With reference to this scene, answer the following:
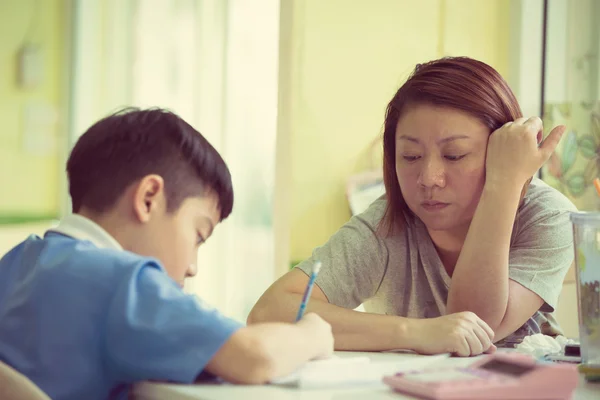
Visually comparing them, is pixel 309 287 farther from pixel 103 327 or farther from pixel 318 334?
pixel 103 327

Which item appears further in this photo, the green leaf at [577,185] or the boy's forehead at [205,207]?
the green leaf at [577,185]

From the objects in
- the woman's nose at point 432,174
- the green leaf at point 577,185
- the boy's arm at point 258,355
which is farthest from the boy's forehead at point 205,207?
the green leaf at point 577,185

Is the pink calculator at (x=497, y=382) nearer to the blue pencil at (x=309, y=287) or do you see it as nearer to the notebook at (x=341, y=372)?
the notebook at (x=341, y=372)

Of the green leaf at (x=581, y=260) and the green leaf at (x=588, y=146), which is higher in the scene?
the green leaf at (x=588, y=146)

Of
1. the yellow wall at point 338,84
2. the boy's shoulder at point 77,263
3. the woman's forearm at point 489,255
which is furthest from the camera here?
the yellow wall at point 338,84

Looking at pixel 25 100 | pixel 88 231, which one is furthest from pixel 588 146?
pixel 88 231

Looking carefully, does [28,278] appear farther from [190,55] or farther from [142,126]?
[190,55]

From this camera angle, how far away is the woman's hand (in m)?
1.49

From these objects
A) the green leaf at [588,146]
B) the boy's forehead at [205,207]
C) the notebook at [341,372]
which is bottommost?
the notebook at [341,372]

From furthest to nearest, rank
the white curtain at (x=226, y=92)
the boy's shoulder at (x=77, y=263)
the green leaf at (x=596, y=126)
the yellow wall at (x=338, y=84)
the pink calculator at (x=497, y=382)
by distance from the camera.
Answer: the white curtain at (x=226, y=92), the green leaf at (x=596, y=126), the yellow wall at (x=338, y=84), the boy's shoulder at (x=77, y=263), the pink calculator at (x=497, y=382)

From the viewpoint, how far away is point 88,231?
1.07 metres

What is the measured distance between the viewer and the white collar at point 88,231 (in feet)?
3.47

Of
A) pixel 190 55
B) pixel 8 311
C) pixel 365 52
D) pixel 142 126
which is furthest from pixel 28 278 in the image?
pixel 190 55

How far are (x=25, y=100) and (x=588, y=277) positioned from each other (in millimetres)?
3269
